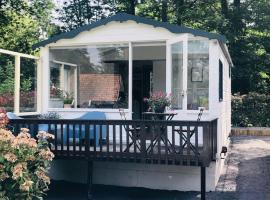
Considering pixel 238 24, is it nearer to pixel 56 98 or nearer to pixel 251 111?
pixel 251 111

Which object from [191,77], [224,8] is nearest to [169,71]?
[191,77]

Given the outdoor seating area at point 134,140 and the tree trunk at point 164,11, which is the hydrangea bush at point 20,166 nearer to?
the outdoor seating area at point 134,140

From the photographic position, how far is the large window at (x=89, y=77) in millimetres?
8984

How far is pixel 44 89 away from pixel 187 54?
3517 mm

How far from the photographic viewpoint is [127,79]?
29.3 ft

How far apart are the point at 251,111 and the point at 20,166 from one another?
14.4m

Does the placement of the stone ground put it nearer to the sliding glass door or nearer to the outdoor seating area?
the outdoor seating area

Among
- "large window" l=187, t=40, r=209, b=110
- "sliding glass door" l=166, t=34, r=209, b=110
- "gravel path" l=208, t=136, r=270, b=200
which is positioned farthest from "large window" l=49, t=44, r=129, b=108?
"gravel path" l=208, t=136, r=270, b=200

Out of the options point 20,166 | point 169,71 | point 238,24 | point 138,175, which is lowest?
point 138,175

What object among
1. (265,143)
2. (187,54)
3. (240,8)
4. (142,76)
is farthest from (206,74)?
(240,8)

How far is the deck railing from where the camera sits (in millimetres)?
6301

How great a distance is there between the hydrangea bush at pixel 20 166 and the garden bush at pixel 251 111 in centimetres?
1364

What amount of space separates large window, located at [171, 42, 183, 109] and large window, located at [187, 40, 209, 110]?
166mm

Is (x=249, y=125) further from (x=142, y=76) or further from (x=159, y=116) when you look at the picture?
(x=159, y=116)
